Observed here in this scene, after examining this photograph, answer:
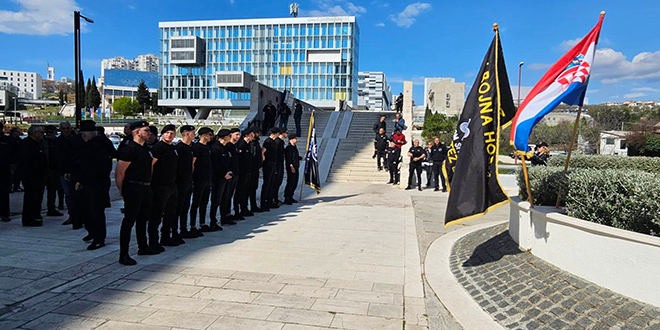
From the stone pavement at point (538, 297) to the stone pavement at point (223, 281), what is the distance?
0.72 meters

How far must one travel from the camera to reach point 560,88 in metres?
4.89

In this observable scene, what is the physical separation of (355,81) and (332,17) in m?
13.0

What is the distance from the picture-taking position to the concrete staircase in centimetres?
1722

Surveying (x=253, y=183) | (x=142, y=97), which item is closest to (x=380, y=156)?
(x=253, y=183)

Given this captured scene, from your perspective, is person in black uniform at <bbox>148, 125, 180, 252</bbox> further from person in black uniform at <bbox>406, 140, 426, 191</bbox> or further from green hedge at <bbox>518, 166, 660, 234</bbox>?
person in black uniform at <bbox>406, 140, 426, 191</bbox>

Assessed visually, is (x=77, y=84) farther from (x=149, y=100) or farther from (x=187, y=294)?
(x=149, y=100)

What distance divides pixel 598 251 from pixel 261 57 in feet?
285

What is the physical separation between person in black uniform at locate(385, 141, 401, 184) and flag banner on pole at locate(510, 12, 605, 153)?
10528mm

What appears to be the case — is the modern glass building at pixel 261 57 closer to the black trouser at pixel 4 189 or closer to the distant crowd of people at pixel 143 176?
the distant crowd of people at pixel 143 176

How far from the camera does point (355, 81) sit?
85.5 metres

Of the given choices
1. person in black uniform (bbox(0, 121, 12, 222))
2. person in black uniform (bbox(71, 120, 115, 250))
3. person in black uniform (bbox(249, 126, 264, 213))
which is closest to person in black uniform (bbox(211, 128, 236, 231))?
person in black uniform (bbox(249, 126, 264, 213))

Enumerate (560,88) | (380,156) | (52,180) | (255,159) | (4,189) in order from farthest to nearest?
1. (380,156)
2. (255,159)
3. (52,180)
4. (4,189)
5. (560,88)

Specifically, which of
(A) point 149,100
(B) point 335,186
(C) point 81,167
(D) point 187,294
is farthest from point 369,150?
(A) point 149,100

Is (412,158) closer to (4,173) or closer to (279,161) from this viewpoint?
(279,161)
